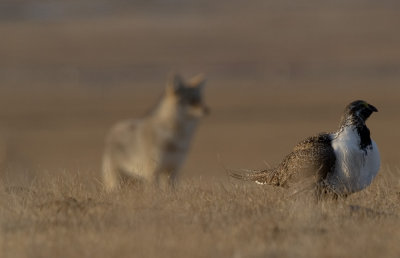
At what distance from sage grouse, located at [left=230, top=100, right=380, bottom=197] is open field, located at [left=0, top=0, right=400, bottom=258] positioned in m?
0.22

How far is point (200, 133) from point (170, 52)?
109 ft

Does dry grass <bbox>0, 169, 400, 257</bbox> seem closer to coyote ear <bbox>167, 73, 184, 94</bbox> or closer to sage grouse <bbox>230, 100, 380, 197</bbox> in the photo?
sage grouse <bbox>230, 100, 380, 197</bbox>

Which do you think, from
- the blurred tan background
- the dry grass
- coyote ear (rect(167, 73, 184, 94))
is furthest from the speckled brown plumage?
coyote ear (rect(167, 73, 184, 94))

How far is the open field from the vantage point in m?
6.60

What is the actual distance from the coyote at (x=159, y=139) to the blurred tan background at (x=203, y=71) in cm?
53

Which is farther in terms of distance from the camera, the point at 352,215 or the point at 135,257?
the point at 352,215

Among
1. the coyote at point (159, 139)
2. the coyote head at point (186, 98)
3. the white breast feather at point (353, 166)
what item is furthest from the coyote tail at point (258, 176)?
the coyote head at point (186, 98)

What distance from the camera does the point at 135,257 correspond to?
590 centimetres

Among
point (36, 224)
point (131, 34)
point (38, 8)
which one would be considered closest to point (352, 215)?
point (36, 224)

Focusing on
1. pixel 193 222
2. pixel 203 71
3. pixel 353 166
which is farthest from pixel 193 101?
pixel 203 71

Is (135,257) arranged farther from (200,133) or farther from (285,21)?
(285,21)

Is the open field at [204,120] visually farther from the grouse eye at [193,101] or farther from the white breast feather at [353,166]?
the grouse eye at [193,101]

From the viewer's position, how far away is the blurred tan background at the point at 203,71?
2733 cm

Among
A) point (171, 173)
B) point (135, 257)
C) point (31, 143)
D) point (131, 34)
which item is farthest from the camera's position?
point (131, 34)
